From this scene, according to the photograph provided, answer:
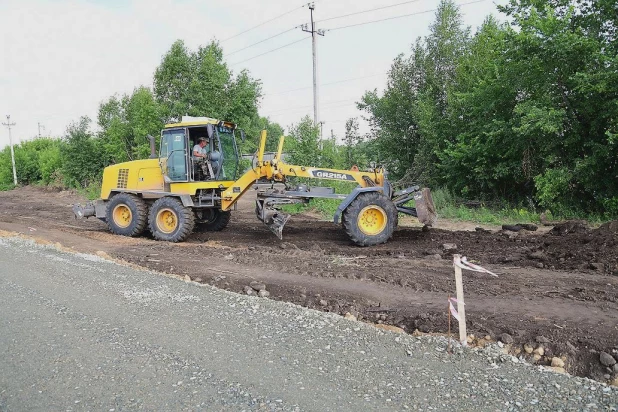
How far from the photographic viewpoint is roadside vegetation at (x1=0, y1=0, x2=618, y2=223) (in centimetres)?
1205

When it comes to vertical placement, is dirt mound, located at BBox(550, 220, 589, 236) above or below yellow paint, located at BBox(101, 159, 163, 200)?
below

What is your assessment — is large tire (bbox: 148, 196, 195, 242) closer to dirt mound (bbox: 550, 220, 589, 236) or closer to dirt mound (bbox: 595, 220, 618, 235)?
dirt mound (bbox: 550, 220, 589, 236)

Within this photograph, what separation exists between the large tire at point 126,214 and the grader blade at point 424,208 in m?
6.70

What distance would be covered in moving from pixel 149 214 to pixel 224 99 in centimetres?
1161

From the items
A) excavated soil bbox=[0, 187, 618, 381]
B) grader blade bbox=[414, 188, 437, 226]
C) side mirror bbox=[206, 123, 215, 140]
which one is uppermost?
side mirror bbox=[206, 123, 215, 140]

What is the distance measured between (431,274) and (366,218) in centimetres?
291

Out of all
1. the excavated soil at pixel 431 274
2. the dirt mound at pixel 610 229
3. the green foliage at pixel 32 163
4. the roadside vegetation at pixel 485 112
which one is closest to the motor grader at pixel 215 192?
the excavated soil at pixel 431 274

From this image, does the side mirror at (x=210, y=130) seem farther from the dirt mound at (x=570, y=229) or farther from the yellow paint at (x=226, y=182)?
the dirt mound at (x=570, y=229)

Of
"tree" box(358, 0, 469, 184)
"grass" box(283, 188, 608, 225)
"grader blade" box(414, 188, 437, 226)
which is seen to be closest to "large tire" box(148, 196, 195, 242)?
"grass" box(283, 188, 608, 225)

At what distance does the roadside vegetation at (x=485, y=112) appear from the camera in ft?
39.5

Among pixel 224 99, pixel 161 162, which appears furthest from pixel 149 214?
pixel 224 99

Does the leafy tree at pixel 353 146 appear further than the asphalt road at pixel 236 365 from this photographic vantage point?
Yes

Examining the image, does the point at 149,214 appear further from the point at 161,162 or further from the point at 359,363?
the point at 359,363

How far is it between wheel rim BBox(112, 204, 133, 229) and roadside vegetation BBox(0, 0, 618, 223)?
20.8ft
